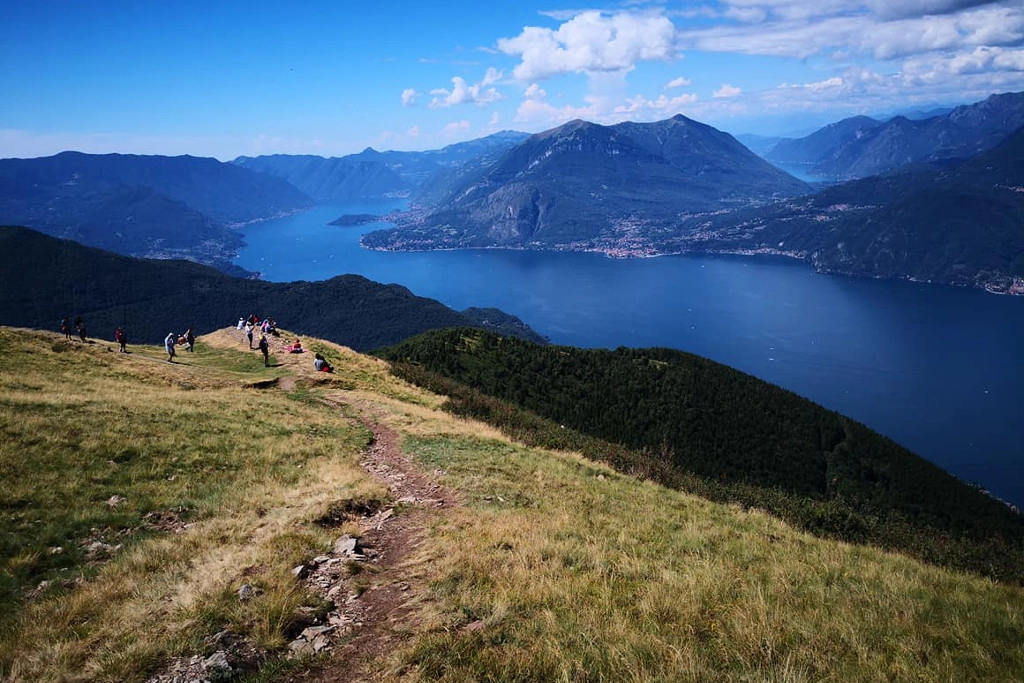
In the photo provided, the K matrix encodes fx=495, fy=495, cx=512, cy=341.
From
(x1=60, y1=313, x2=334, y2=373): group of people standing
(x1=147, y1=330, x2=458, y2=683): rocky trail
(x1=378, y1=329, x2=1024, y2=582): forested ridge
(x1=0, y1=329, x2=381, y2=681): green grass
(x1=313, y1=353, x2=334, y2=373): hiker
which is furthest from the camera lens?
(x1=378, y1=329, x2=1024, y2=582): forested ridge

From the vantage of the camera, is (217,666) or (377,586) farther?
(377,586)

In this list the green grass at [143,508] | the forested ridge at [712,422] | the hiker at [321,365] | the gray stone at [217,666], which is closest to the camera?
the gray stone at [217,666]

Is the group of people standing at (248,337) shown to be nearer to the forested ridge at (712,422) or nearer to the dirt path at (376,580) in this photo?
the dirt path at (376,580)

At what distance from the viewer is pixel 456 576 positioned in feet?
33.0

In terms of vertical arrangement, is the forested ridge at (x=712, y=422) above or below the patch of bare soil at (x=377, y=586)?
below

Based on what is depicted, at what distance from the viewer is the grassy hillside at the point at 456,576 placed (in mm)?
7074

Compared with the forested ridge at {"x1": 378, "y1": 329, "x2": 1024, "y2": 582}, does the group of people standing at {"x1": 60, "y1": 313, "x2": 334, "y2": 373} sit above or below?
above

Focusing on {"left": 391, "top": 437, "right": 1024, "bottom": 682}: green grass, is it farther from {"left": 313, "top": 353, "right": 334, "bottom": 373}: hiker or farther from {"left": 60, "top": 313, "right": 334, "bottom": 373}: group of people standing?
{"left": 60, "top": 313, "right": 334, "bottom": 373}: group of people standing

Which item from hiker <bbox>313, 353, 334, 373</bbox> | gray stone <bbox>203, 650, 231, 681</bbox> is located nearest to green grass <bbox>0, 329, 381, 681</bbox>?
gray stone <bbox>203, 650, 231, 681</bbox>

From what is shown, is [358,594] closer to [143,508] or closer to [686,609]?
[686,609]

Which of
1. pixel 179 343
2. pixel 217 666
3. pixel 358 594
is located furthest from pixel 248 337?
pixel 217 666

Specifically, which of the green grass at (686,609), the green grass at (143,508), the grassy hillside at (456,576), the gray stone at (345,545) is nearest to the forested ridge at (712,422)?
the green grass at (143,508)

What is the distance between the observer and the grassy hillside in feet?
23.2

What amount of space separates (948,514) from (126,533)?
11069cm
